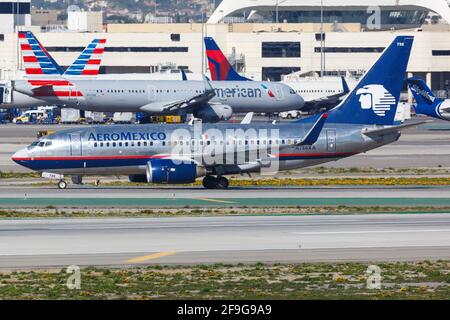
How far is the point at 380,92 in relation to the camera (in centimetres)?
6134

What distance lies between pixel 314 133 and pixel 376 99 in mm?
5464

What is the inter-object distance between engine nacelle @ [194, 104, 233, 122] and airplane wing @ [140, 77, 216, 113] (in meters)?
0.86

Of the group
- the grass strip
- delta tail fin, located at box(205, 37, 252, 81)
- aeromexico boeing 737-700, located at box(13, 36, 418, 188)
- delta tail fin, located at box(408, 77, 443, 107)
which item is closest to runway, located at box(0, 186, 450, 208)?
aeromexico boeing 737-700, located at box(13, 36, 418, 188)

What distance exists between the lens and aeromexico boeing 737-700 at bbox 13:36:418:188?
2261 inches

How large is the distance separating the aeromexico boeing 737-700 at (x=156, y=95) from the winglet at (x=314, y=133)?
53.1 metres

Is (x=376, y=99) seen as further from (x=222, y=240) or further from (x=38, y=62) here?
(x=38, y=62)

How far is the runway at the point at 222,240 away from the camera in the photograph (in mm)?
35469

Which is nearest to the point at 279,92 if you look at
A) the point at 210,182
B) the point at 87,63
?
the point at 87,63

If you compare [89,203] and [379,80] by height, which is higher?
[379,80]

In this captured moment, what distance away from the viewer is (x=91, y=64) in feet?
434

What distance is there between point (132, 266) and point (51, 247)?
4308 millimetres

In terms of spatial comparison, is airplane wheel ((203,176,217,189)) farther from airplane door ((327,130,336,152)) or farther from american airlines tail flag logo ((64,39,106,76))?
american airlines tail flag logo ((64,39,106,76))
